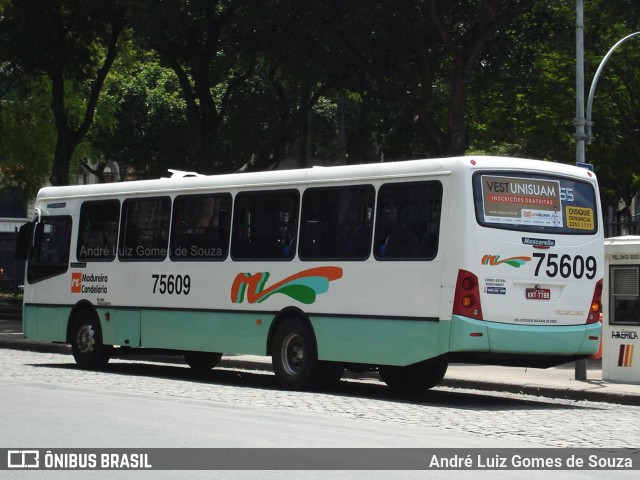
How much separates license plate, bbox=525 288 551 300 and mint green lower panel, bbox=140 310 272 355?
3866 mm

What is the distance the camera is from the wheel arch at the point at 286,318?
16875 millimetres

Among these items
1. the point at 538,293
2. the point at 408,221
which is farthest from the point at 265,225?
the point at 538,293

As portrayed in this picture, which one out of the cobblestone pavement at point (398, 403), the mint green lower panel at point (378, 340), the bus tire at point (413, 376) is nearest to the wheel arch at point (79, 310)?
the cobblestone pavement at point (398, 403)

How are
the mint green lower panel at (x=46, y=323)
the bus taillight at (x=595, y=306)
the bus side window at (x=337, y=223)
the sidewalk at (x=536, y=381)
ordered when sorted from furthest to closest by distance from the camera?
the mint green lower panel at (x=46, y=323) → the sidewalk at (x=536, y=381) → the bus side window at (x=337, y=223) → the bus taillight at (x=595, y=306)

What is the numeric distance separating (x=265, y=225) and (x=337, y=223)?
1.39 metres

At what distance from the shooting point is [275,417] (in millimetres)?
13109

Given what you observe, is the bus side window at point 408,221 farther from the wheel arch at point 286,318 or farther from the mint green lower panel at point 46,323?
the mint green lower panel at point 46,323

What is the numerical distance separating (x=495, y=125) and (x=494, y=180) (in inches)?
1319

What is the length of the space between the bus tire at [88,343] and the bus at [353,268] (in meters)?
0.03

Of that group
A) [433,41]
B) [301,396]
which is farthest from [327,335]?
[433,41]

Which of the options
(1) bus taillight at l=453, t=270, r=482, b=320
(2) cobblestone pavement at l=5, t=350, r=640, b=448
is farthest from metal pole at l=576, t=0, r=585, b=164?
(1) bus taillight at l=453, t=270, r=482, b=320

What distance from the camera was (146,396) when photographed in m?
15.4

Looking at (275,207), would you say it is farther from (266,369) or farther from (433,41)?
(433,41)

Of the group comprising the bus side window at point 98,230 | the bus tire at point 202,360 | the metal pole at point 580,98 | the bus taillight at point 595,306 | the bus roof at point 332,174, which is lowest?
the bus tire at point 202,360
